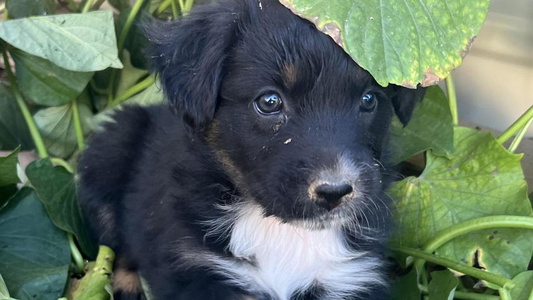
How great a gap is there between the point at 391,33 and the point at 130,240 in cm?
131

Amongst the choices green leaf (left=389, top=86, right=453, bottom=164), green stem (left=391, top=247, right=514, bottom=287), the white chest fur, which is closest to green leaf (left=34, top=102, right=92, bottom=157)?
the white chest fur

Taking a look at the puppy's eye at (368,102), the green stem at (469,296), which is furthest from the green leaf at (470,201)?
the puppy's eye at (368,102)

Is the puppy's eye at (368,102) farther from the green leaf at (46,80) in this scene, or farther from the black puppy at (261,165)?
the green leaf at (46,80)

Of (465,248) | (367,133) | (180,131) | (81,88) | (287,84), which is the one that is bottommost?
(465,248)

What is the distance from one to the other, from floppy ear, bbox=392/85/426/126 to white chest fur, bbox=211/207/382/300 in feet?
1.46

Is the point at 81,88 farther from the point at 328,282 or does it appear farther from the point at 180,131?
the point at 328,282

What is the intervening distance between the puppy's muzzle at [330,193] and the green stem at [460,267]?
783mm

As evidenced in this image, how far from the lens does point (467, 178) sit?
2879 millimetres

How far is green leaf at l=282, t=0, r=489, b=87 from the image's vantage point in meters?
2.08

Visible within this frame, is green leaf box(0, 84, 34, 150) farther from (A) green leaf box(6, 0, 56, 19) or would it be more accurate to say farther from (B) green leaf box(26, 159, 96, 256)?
(B) green leaf box(26, 159, 96, 256)

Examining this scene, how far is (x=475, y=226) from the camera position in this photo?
2695 millimetres

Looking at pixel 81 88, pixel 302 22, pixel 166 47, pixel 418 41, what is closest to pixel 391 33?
pixel 418 41

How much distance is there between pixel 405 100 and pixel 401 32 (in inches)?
15.3

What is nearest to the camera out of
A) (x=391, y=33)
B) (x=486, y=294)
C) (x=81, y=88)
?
(x=391, y=33)
